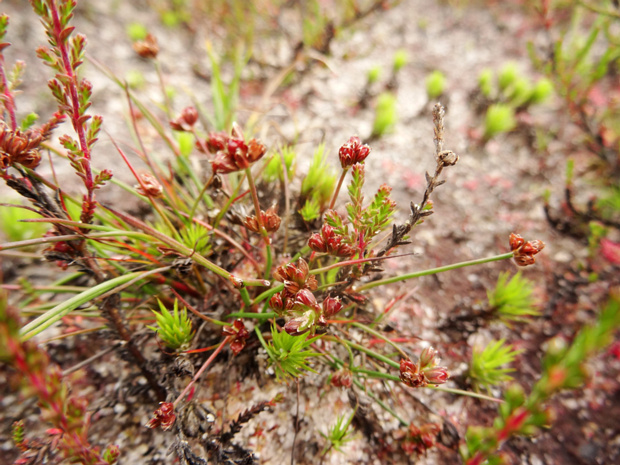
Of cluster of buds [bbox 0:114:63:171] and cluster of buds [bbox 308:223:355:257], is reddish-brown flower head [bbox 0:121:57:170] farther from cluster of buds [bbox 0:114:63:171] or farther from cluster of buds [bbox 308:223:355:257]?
cluster of buds [bbox 308:223:355:257]

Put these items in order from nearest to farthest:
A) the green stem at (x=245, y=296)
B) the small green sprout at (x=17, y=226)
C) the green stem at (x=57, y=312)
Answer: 1. the green stem at (x=57, y=312)
2. the green stem at (x=245, y=296)
3. the small green sprout at (x=17, y=226)

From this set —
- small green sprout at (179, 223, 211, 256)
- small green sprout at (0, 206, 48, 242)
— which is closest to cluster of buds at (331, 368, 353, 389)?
small green sprout at (179, 223, 211, 256)

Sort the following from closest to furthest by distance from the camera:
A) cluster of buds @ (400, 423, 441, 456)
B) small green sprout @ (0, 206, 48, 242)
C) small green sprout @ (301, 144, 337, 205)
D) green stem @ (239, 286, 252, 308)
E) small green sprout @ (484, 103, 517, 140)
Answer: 1. green stem @ (239, 286, 252, 308)
2. cluster of buds @ (400, 423, 441, 456)
3. small green sprout @ (301, 144, 337, 205)
4. small green sprout @ (0, 206, 48, 242)
5. small green sprout @ (484, 103, 517, 140)

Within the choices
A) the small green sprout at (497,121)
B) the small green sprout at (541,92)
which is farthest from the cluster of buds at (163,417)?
the small green sprout at (541,92)

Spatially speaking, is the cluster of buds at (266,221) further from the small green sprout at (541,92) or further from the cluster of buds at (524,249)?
the small green sprout at (541,92)

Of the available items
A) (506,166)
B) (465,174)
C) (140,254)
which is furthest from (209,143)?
(506,166)
